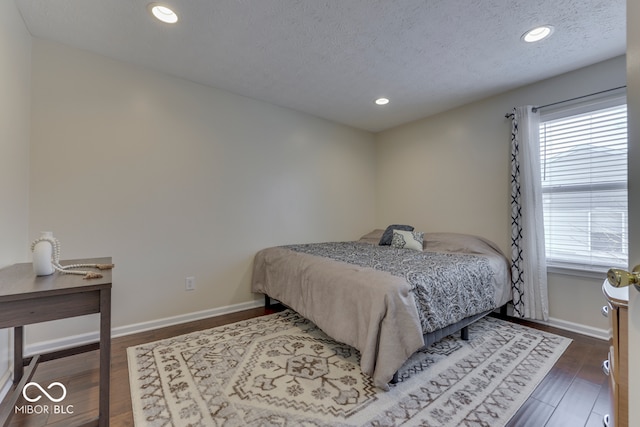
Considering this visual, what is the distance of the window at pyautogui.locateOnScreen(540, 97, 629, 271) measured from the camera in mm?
2229

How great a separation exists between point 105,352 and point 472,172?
11.5 ft

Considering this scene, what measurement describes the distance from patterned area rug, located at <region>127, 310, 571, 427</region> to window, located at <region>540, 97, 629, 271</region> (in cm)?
80

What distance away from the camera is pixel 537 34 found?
1.96 metres

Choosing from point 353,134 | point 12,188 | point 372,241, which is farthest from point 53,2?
point 372,241

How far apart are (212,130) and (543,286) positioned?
3564 millimetres

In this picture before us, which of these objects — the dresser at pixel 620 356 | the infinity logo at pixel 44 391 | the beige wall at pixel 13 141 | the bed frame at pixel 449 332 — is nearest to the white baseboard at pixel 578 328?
the bed frame at pixel 449 332

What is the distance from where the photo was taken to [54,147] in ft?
6.78

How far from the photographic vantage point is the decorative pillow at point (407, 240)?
3109mm

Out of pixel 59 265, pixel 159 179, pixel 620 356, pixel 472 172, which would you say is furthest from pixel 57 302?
pixel 472 172

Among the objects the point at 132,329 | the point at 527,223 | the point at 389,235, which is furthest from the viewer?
the point at 389,235

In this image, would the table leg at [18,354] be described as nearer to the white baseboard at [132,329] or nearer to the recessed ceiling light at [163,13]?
the white baseboard at [132,329]

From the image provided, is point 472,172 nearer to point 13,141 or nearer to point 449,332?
point 449,332

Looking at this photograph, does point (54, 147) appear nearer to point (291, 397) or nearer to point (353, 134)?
point (291, 397)

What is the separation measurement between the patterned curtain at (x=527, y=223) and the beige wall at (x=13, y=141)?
Result: 3911mm
